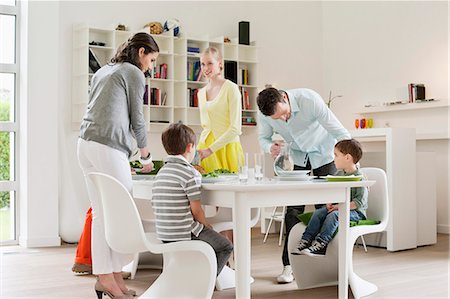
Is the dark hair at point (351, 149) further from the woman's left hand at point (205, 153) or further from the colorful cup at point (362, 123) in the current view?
the colorful cup at point (362, 123)

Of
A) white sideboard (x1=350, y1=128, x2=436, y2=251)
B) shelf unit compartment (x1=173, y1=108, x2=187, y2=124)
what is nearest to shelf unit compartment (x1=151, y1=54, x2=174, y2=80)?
shelf unit compartment (x1=173, y1=108, x2=187, y2=124)

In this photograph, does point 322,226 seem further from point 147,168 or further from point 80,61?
point 80,61

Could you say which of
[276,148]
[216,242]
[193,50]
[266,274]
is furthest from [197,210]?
[193,50]

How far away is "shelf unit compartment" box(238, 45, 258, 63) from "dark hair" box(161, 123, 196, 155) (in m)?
4.08

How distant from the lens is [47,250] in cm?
554

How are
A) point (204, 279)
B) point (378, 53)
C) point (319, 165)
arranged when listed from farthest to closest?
point (378, 53) → point (319, 165) → point (204, 279)

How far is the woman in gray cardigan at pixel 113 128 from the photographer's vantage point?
3.21m

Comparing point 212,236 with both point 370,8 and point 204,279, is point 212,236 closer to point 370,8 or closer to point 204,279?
point 204,279

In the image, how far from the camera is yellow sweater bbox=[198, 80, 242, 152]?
3941mm

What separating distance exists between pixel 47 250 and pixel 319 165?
275cm

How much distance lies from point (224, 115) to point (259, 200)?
4.15 feet

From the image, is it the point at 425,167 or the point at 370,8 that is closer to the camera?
the point at 425,167

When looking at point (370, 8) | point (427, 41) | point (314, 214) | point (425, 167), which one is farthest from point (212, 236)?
point (370, 8)

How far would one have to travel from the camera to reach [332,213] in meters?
3.56
